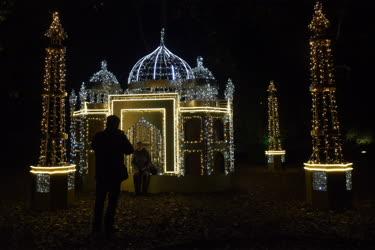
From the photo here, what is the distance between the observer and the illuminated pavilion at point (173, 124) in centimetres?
1472

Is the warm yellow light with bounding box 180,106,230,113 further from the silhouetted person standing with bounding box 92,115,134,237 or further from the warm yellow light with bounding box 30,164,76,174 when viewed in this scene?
the silhouetted person standing with bounding box 92,115,134,237

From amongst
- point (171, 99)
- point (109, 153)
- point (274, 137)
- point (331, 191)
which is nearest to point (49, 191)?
point (109, 153)

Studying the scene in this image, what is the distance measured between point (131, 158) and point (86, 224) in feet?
19.5

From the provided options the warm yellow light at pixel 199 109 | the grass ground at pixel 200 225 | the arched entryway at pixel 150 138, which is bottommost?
the grass ground at pixel 200 225

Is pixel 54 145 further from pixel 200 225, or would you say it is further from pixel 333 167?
pixel 333 167

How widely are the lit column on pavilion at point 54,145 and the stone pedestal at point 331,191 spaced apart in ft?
19.8

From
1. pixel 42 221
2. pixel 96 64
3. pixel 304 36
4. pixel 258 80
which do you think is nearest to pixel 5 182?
pixel 42 221

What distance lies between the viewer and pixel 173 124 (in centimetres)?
1479

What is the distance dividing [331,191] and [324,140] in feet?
4.27

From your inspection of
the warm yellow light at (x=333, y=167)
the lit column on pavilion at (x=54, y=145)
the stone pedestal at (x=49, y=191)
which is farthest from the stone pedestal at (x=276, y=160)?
the stone pedestal at (x=49, y=191)

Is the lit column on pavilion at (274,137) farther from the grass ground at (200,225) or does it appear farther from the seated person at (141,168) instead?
the seated person at (141,168)

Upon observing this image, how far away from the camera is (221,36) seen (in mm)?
24000

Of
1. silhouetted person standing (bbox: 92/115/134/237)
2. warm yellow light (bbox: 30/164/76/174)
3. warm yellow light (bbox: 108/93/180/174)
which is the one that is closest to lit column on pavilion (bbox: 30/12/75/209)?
warm yellow light (bbox: 30/164/76/174)

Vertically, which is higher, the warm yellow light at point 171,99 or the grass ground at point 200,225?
the warm yellow light at point 171,99
